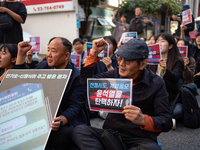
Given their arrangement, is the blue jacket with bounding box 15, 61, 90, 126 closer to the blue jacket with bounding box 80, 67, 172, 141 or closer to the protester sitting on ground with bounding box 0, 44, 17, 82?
the blue jacket with bounding box 80, 67, 172, 141

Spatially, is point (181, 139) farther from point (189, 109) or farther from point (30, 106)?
point (30, 106)

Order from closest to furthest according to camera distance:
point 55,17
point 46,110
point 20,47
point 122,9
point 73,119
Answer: point 46,110
point 73,119
point 20,47
point 55,17
point 122,9

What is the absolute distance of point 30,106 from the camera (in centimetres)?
196

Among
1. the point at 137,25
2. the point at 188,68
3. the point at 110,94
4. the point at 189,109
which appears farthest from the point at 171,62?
the point at 137,25

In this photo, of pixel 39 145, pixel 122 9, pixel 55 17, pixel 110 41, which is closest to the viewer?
pixel 39 145

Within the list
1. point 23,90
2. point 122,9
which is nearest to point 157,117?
point 23,90

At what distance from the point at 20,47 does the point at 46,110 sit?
96 centimetres

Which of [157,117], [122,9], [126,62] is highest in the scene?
[122,9]

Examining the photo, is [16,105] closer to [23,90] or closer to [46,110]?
[23,90]

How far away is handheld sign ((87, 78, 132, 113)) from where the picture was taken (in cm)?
167

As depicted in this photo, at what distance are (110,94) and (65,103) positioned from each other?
74cm

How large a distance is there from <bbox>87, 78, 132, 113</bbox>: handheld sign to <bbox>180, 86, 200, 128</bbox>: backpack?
1.83 m

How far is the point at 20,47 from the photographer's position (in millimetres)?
2506

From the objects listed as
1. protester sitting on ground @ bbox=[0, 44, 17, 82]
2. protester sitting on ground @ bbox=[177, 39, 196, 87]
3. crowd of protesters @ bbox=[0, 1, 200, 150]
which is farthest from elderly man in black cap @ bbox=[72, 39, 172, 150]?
protester sitting on ground @ bbox=[177, 39, 196, 87]
